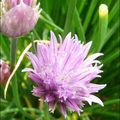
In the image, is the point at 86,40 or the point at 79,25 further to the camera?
the point at 86,40

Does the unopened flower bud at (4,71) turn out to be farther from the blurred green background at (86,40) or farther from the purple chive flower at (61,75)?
the blurred green background at (86,40)

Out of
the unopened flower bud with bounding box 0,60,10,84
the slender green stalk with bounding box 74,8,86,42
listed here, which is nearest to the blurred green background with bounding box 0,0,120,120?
the slender green stalk with bounding box 74,8,86,42

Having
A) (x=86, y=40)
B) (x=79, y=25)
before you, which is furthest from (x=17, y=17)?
(x=86, y=40)

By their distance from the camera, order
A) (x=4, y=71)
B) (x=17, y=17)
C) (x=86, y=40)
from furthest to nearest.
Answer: (x=86, y=40) < (x=4, y=71) < (x=17, y=17)

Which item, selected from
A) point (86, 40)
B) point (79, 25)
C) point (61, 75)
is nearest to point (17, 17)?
point (61, 75)

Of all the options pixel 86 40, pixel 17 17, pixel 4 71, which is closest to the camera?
pixel 17 17

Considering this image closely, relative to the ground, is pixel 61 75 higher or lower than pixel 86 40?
lower

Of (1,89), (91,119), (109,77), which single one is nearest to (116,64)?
(109,77)

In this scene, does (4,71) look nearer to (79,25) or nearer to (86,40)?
(79,25)
